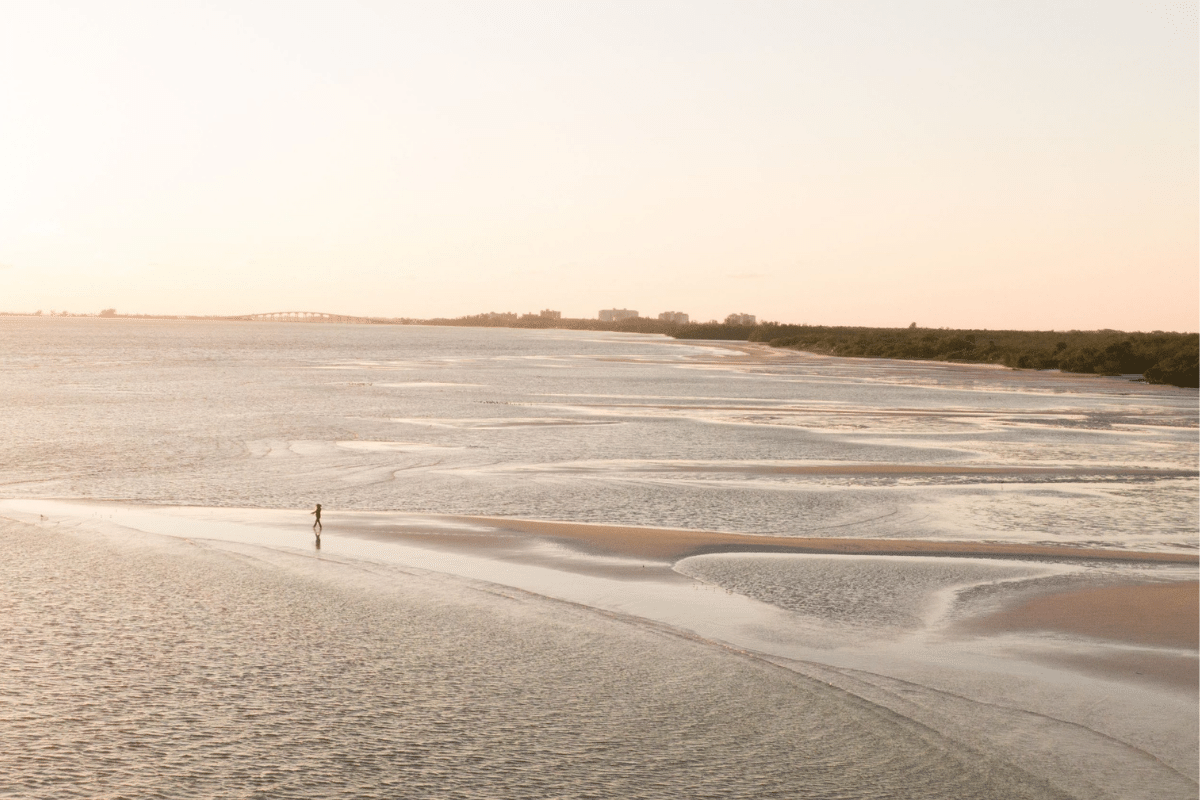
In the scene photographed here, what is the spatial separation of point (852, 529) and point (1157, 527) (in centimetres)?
474

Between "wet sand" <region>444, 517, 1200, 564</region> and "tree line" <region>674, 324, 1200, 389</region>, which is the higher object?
"tree line" <region>674, 324, 1200, 389</region>

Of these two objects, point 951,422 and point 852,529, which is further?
point 951,422

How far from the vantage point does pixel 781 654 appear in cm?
897

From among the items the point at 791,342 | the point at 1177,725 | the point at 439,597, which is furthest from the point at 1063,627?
the point at 791,342

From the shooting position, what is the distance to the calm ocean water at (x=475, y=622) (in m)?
6.38

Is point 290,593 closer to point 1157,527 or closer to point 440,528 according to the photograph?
point 440,528

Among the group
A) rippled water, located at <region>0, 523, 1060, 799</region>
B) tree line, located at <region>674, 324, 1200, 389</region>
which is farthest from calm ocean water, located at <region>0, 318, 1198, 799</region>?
tree line, located at <region>674, 324, 1200, 389</region>

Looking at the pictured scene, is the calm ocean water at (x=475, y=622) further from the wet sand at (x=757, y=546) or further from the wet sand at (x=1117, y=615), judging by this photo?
the wet sand at (x=1117, y=615)

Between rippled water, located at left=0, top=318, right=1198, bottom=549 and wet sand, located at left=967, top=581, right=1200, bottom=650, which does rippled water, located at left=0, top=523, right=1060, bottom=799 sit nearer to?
wet sand, located at left=967, top=581, right=1200, bottom=650

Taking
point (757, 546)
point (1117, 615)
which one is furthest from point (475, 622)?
point (1117, 615)

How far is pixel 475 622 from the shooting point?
9.69 meters

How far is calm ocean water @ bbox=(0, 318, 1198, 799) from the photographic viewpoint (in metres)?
6.38

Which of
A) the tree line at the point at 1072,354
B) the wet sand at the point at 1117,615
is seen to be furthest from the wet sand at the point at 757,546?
the tree line at the point at 1072,354

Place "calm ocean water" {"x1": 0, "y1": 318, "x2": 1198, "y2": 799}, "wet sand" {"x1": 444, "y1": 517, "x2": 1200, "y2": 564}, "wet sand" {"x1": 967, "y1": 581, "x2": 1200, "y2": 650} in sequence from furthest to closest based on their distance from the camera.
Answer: "wet sand" {"x1": 444, "y1": 517, "x2": 1200, "y2": 564}
"wet sand" {"x1": 967, "y1": 581, "x2": 1200, "y2": 650}
"calm ocean water" {"x1": 0, "y1": 318, "x2": 1198, "y2": 799}
